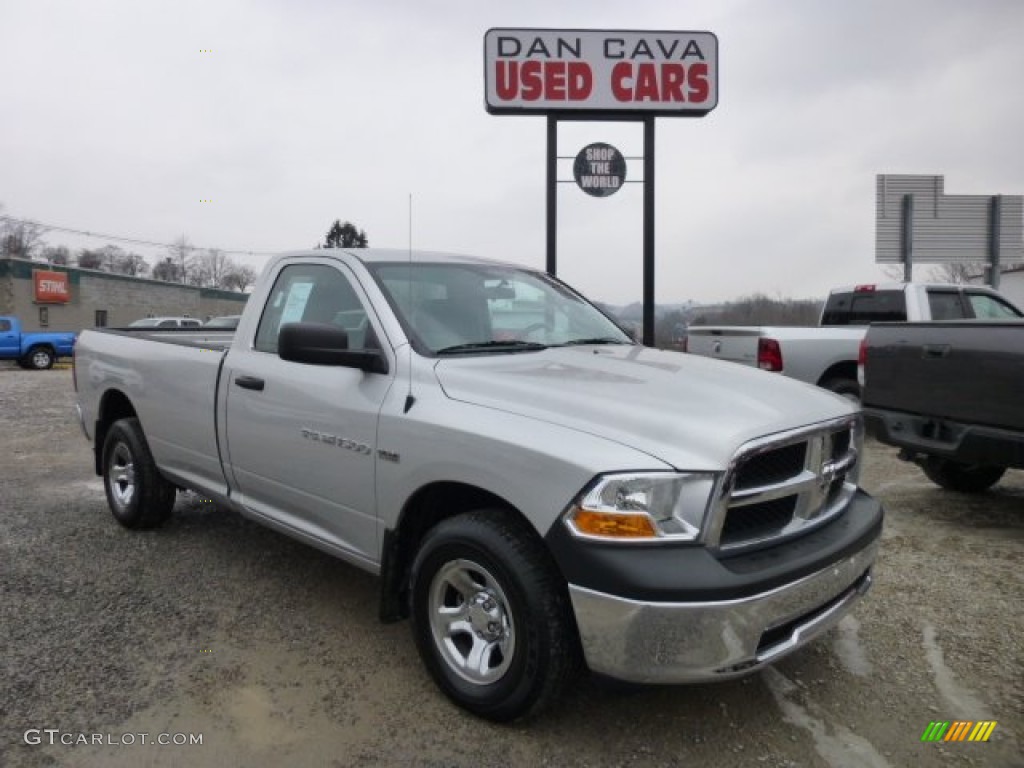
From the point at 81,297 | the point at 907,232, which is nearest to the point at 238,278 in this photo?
the point at 81,297

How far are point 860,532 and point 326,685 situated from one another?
2186mm

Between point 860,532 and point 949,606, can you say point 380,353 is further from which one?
point 949,606

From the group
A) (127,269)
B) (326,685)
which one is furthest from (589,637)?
(127,269)

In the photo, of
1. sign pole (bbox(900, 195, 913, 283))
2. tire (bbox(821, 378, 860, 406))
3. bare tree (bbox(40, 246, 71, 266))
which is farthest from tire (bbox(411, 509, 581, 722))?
bare tree (bbox(40, 246, 71, 266))

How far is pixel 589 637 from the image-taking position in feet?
7.86

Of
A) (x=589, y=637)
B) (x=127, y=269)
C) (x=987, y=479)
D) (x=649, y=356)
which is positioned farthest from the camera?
(x=127, y=269)

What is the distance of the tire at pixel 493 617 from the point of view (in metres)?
2.50

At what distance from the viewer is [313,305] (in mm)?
3781

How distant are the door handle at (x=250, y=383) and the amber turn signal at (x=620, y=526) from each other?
2047 mm

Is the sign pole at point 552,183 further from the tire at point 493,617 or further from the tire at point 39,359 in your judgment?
the tire at point 39,359

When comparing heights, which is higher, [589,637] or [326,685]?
[589,637]

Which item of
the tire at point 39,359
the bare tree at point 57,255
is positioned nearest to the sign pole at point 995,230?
the tire at point 39,359

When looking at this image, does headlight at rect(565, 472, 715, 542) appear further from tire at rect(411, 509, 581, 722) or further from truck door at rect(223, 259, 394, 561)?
truck door at rect(223, 259, 394, 561)

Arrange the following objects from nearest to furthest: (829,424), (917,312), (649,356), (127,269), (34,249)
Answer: (829,424) < (649,356) < (917,312) < (34,249) < (127,269)
